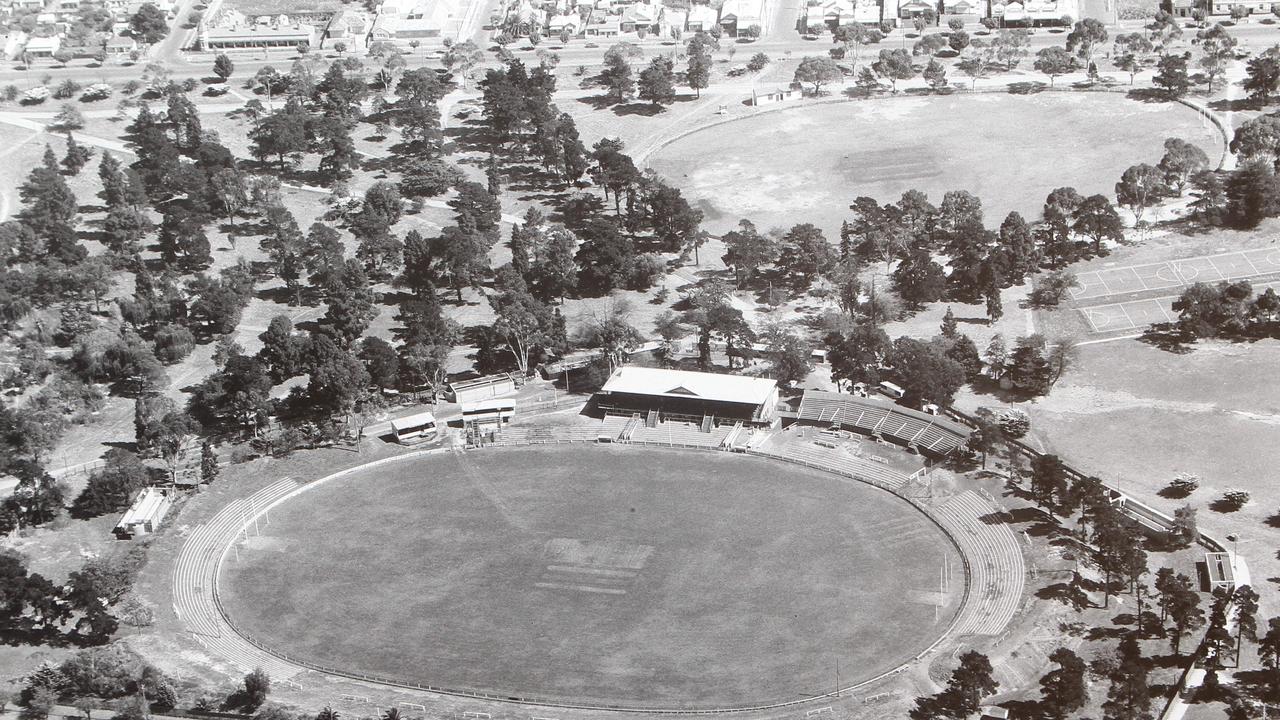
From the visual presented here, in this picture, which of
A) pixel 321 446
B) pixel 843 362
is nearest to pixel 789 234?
pixel 843 362

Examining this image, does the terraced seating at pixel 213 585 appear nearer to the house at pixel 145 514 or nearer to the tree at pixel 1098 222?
the house at pixel 145 514

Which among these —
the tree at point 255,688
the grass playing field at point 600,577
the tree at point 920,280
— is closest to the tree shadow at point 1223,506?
the grass playing field at point 600,577

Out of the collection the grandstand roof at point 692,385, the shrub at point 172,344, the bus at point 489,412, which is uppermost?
the shrub at point 172,344

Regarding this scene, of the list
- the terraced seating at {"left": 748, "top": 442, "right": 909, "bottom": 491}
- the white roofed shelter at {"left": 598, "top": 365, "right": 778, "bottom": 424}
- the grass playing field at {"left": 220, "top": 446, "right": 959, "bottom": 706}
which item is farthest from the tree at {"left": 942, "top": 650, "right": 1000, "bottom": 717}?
the white roofed shelter at {"left": 598, "top": 365, "right": 778, "bottom": 424}

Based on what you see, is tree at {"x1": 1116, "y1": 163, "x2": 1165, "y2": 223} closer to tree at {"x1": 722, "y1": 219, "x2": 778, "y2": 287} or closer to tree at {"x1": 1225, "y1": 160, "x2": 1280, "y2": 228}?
tree at {"x1": 1225, "y1": 160, "x2": 1280, "y2": 228}

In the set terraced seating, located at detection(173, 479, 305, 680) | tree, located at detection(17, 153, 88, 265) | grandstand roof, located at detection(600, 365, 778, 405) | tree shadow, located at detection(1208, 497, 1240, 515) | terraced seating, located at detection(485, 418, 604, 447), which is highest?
tree, located at detection(17, 153, 88, 265)

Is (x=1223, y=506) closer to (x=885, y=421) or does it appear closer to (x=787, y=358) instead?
(x=885, y=421)
